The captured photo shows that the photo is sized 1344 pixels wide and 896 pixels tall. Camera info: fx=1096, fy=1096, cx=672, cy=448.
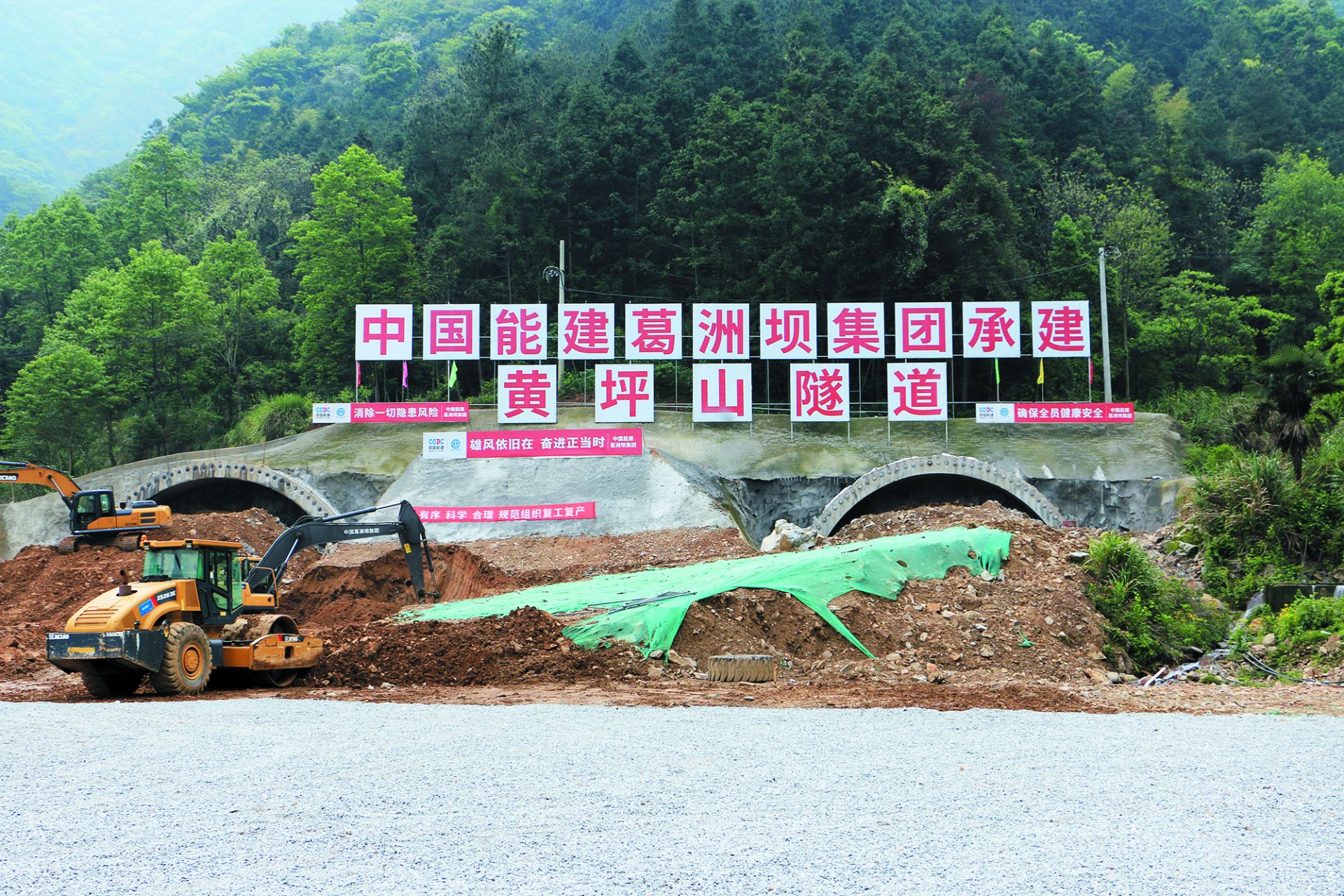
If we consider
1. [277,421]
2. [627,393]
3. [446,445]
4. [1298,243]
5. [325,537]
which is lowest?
[325,537]

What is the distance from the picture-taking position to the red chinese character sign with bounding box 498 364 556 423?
3472 centimetres

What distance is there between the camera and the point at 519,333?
34562 millimetres

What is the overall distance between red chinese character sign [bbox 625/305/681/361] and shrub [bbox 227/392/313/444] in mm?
16918

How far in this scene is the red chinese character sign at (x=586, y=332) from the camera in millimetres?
34656

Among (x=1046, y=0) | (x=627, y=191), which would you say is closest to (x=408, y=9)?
(x=1046, y=0)

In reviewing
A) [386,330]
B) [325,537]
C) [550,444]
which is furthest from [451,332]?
[325,537]

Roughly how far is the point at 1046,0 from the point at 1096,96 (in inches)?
1399

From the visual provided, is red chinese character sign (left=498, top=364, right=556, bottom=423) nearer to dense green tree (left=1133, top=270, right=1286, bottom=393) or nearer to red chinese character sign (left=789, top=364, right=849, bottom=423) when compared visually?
red chinese character sign (left=789, top=364, right=849, bottom=423)

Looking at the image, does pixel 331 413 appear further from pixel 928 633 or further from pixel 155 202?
pixel 155 202

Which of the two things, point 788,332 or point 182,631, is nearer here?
point 182,631

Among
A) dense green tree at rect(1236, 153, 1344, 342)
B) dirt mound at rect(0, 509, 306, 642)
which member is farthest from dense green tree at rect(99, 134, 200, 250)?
dense green tree at rect(1236, 153, 1344, 342)

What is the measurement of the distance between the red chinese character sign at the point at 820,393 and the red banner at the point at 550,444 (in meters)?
5.14

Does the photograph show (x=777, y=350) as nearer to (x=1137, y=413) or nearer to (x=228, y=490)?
(x=1137, y=413)

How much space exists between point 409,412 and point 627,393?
7.27m
